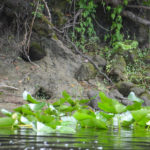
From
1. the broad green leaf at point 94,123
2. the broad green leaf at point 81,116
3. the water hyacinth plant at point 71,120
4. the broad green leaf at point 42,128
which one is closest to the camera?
the broad green leaf at point 42,128

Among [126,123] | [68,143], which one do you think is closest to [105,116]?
[126,123]

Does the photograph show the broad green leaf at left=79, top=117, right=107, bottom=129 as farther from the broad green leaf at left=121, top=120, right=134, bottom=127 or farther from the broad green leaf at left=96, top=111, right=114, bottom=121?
the broad green leaf at left=121, top=120, right=134, bottom=127

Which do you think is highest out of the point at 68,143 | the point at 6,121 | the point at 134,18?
the point at 134,18

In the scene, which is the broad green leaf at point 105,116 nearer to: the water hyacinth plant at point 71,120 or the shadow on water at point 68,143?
the water hyacinth plant at point 71,120

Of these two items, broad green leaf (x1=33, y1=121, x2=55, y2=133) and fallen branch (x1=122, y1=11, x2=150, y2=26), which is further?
fallen branch (x1=122, y1=11, x2=150, y2=26)

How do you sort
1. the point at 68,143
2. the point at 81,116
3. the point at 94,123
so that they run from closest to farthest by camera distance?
the point at 68,143, the point at 81,116, the point at 94,123

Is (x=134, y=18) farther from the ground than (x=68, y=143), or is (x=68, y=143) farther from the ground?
(x=134, y=18)

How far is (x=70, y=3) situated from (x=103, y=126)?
21.8 ft

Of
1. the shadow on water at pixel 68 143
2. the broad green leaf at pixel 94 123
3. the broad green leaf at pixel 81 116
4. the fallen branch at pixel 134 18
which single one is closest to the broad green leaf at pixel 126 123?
the broad green leaf at pixel 94 123

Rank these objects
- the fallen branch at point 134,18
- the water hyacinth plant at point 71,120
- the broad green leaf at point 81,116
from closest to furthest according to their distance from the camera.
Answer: the water hyacinth plant at point 71,120 < the broad green leaf at point 81,116 < the fallen branch at point 134,18

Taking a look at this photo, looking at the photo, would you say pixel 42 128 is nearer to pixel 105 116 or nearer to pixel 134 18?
pixel 105 116

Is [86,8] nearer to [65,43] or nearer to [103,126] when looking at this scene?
[65,43]

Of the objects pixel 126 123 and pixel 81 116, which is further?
pixel 126 123

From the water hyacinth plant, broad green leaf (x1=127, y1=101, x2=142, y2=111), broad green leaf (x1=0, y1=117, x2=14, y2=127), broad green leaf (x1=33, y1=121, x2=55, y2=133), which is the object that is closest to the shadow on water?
broad green leaf (x1=33, y1=121, x2=55, y2=133)
